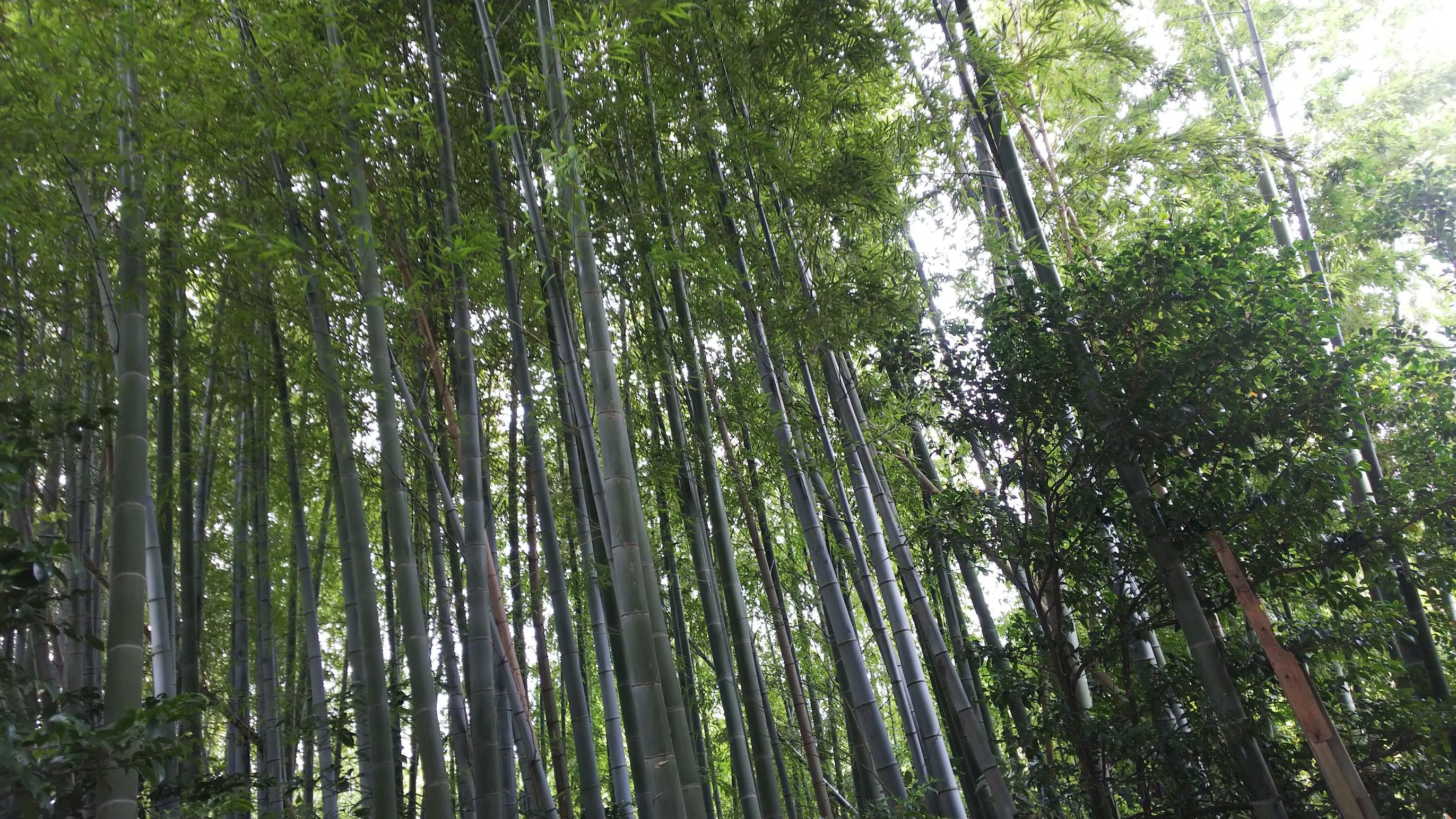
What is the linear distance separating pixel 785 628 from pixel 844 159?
2714 mm

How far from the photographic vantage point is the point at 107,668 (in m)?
2.28

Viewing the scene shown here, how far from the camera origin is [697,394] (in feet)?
12.3

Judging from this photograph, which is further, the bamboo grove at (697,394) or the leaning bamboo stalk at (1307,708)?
the bamboo grove at (697,394)

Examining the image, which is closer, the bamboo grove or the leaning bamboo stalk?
the leaning bamboo stalk

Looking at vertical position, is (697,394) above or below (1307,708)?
above

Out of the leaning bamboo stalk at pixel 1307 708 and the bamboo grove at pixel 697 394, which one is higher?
the bamboo grove at pixel 697 394

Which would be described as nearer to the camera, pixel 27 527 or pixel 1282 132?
pixel 27 527

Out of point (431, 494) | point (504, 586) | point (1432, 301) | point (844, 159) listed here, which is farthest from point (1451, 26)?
point (504, 586)

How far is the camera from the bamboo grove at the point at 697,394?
2949 millimetres

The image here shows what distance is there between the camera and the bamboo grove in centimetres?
295

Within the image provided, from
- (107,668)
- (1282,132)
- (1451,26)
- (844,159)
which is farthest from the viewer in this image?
(1451,26)

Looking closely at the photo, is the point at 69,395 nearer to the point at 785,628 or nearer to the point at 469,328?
the point at 469,328

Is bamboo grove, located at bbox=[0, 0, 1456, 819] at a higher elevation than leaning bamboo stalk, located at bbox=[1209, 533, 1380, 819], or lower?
higher

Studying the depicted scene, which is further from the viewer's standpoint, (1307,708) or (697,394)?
(697,394)
